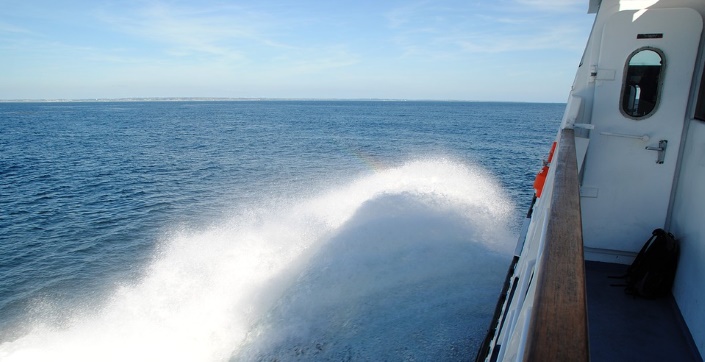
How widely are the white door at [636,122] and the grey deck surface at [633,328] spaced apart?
3.05ft

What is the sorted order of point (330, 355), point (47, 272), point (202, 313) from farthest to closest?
point (47, 272) → point (202, 313) → point (330, 355)

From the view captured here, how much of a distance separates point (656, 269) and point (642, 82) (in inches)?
93.9

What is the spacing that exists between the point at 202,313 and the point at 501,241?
7.08 meters

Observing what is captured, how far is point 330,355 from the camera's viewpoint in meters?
6.11

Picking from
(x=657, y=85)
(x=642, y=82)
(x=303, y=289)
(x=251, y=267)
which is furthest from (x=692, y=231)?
(x=251, y=267)

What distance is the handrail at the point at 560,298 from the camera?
1160mm

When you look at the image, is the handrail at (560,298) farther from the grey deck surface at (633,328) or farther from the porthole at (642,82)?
the porthole at (642,82)

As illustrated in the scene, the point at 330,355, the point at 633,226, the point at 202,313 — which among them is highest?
the point at 633,226

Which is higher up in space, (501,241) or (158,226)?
(501,241)

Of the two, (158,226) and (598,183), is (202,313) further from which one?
(158,226)

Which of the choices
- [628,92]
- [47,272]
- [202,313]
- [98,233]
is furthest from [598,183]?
[98,233]

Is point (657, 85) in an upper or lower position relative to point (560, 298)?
upper

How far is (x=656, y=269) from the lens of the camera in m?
4.91

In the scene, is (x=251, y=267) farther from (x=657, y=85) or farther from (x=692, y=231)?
(x=657, y=85)
